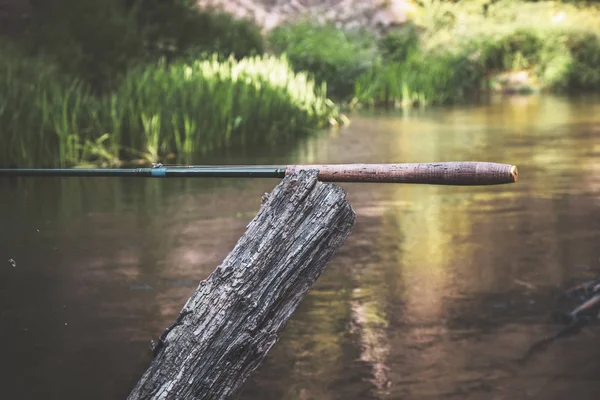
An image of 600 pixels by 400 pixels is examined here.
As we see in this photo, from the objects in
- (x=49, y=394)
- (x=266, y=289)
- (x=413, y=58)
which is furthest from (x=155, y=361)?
(x=413, y=58)

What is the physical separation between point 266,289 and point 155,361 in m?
0.39

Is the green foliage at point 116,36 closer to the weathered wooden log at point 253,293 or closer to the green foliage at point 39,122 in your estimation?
the green foliage at point 39,122

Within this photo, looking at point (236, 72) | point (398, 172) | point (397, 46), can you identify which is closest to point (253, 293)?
point (398, 172)

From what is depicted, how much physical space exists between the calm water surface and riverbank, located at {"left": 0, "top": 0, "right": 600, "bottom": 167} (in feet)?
2.41

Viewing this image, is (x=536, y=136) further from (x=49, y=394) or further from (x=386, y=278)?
(x=49, y=394)

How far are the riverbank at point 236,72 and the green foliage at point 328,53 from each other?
0.04 meters

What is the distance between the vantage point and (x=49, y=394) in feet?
15.6

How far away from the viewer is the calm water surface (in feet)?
15.9

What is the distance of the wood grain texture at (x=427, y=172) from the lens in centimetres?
315

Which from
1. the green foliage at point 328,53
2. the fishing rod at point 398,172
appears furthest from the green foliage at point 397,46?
the fishing rod at point 398,172

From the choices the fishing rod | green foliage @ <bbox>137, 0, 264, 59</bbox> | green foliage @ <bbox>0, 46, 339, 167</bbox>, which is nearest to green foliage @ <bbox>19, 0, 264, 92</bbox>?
green foliage @ <bbox>137, 0, 264, 59</bbox>

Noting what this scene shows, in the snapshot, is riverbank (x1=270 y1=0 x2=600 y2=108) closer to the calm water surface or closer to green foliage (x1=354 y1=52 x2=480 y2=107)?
green foliage (x1=354 y1=52 x2=480 y2=107)

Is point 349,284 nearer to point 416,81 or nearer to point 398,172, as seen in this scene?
point 398,172

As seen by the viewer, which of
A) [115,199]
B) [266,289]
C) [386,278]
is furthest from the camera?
[115,199]
